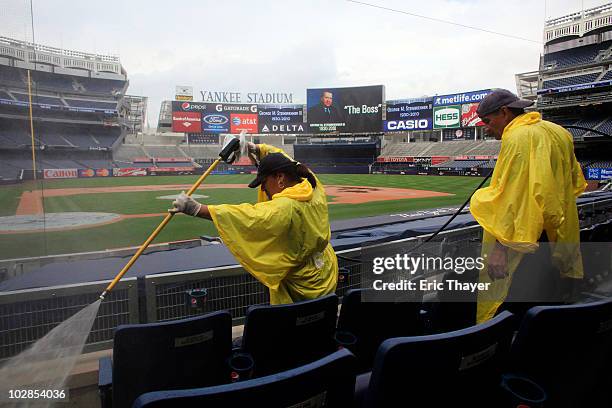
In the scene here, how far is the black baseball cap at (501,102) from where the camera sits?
2193 mm

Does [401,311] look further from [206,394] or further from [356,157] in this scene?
[356,157]

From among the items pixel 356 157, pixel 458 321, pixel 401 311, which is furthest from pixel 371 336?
pixel 356 157

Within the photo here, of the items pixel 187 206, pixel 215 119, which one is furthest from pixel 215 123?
pixel 187 206

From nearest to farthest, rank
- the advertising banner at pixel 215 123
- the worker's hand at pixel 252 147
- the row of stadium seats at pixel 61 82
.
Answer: the row of stadium seats at pixel 61 82
the worker's hand at pixel 252 147
the advertising banner at pixel 215 123

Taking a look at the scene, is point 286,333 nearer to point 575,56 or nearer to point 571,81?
point 571,81

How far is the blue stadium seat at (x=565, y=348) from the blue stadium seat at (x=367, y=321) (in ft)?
2.36

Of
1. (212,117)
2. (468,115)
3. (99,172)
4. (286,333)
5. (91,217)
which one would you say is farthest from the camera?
(212,117)

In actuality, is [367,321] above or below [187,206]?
below

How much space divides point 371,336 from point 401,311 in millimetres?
226

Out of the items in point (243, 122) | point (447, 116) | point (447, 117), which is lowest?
point (447, 117)

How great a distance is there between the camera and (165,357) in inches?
56.8

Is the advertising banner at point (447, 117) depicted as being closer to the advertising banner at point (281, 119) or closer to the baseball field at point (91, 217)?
the advertising banner at point (281, 119)

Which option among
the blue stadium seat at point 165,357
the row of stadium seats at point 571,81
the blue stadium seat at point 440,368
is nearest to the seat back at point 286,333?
the blue stadium seat at point 165,357

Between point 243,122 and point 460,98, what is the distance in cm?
2447
